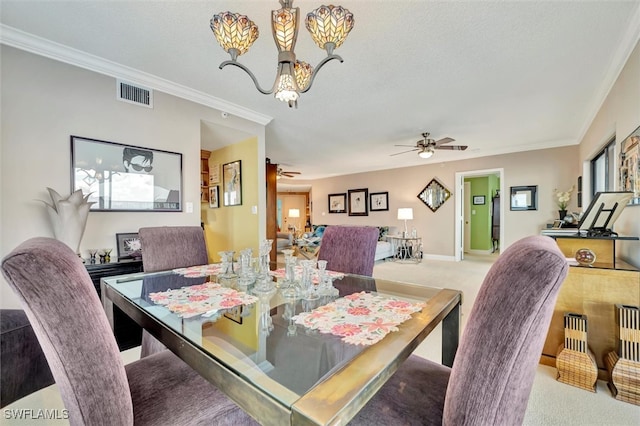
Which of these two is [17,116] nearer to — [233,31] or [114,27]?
[114,27]

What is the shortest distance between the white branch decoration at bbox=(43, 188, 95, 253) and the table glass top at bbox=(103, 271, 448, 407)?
0.99 meters

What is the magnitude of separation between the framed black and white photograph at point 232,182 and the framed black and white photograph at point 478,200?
22.2ft

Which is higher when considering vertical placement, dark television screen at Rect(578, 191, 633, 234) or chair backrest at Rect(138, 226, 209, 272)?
dark television screen at Rect(578, 191, 633, 234)

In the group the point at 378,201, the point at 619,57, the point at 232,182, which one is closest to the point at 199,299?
the point at 232,182

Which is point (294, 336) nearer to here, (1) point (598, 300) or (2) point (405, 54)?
(1) point (598, 300)

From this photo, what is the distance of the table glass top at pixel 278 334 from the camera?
26.4 inches

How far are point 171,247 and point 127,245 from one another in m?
0.83

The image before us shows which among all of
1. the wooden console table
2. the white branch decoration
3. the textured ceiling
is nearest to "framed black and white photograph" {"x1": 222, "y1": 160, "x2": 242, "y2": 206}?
the textured ceiling

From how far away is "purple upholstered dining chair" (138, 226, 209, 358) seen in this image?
1.88 meters

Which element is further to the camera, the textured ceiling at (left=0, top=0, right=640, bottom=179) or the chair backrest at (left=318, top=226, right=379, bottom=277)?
the chair backrest at (left=318, top=226, right=379, bottom=277)

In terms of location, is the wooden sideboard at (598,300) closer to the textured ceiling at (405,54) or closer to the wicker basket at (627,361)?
the wicker basket at (627,361)

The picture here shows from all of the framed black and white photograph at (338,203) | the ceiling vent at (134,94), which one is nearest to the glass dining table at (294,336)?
the ceiling vent at (134,94)

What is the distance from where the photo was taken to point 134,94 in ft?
8.42

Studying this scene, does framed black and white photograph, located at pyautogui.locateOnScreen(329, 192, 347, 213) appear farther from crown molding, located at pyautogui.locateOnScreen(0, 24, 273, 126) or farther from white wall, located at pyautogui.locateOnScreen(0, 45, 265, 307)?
white wall, located at pyautogui.locateOnScreen(0, 45, 265, 307)
